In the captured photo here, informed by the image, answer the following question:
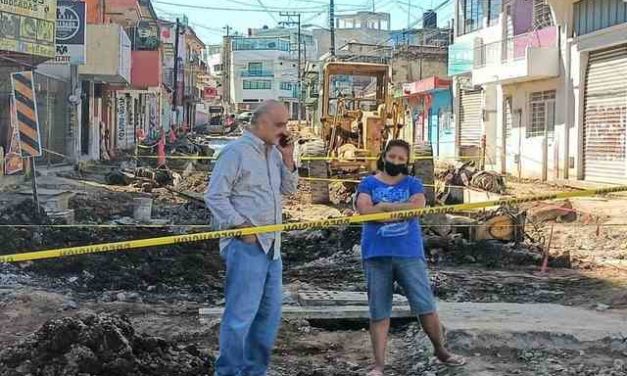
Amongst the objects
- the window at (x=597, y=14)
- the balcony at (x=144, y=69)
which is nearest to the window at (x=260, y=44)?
the balcony at (x=144, y=69)

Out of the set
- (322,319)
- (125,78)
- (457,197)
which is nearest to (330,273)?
(322,319)

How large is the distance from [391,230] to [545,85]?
21.6 meters

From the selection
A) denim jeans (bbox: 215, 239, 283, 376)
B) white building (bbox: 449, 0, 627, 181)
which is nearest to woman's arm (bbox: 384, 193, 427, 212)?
denim jeans (bbox: 215, 239, 283, 376)

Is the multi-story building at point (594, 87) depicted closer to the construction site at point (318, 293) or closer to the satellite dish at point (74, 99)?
the construction site at point (318, 293)

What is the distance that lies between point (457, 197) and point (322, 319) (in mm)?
10682

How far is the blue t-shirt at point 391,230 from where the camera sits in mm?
5398

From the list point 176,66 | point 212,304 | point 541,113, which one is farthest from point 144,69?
point 212,304

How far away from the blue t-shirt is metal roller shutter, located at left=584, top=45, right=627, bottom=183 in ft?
53.7

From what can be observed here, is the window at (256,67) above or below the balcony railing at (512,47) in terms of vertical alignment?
above

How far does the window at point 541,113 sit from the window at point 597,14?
9.01 ft

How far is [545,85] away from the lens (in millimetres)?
25688

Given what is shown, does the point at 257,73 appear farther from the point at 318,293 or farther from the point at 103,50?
the point at 318,293

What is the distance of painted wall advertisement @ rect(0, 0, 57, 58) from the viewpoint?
16203 mm

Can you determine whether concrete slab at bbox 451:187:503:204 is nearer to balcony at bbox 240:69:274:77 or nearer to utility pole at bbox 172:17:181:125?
utility pole at bbox 172:17:181:125
